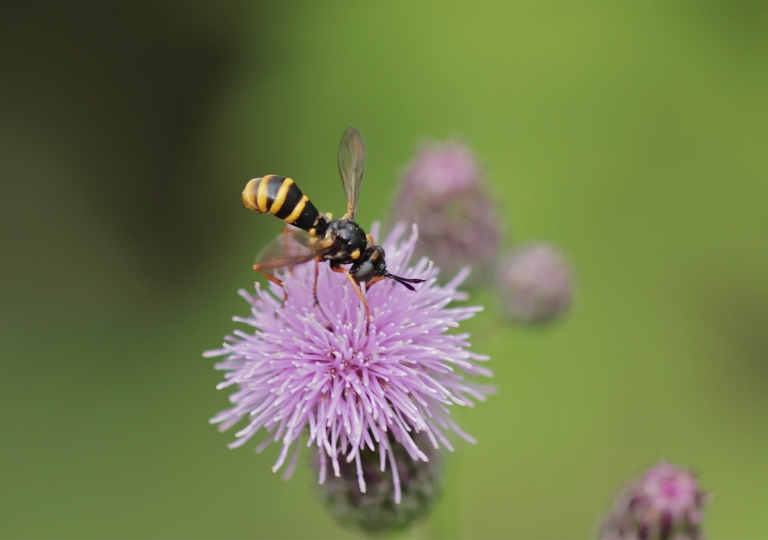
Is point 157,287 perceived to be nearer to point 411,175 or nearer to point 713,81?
point 411,175

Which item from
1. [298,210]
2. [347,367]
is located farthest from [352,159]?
[347,367]

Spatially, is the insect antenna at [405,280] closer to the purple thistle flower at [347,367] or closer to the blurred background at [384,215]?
the purple thistle flower at [347,367]

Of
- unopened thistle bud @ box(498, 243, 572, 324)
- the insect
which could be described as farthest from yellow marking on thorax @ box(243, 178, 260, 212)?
unopened thistle bud @ box(498, 243, 572, 324)

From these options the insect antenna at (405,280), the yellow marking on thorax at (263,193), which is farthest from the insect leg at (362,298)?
the yellow marking on thorax at (263,193)

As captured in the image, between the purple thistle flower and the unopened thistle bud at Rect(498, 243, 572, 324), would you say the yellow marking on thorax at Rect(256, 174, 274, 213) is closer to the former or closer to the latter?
the purple thistle flower

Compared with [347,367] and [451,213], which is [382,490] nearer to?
[347,367]

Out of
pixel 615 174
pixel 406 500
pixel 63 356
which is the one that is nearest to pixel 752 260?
pixel 615 174
